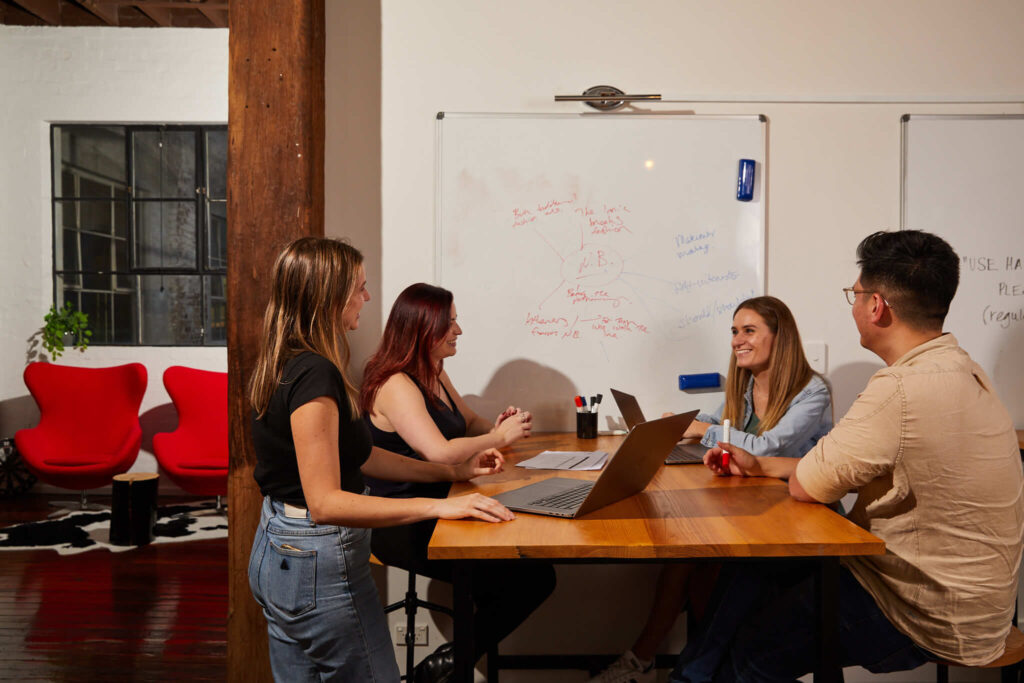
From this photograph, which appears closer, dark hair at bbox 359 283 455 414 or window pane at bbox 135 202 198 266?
dark hair at bbox 359 283 455 414

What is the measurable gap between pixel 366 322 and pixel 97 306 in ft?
12.6

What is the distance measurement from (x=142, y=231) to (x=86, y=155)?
26.4 inches

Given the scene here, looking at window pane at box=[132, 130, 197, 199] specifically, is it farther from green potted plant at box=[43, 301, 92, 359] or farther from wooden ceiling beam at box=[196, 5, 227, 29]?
green potted plant at box=[43, 301, 92, 359]

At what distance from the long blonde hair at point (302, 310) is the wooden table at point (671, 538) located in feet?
1.29

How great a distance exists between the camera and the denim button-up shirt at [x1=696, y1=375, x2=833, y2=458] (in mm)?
2326

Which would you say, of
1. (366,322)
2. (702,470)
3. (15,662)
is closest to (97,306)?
(15,662)

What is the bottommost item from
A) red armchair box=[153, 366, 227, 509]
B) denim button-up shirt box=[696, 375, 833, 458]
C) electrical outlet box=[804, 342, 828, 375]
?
red armchair box=[153, 366, 227, 509]

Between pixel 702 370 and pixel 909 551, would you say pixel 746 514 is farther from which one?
pixel 702 370

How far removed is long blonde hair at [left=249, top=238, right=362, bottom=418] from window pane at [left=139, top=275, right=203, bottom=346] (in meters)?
4.59

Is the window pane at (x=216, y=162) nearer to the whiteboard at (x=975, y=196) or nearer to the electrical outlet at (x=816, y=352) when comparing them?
the electrical outlet at (x=816, y=352)

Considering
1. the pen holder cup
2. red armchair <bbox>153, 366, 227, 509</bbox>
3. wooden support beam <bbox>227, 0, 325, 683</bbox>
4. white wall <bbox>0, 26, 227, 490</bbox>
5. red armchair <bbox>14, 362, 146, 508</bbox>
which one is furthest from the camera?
white wall <bbox>0, 26, 227, 490</bbox>

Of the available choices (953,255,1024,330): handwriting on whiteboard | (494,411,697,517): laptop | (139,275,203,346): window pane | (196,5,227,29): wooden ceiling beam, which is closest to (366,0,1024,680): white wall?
(953,255,1024,330): handwriting on whiteboard

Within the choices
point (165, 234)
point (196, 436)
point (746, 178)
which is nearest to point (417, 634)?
point (746, 178)

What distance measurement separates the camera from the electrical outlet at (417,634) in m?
2.85
